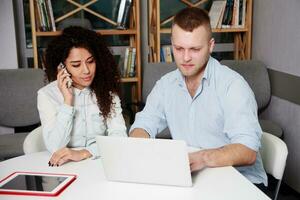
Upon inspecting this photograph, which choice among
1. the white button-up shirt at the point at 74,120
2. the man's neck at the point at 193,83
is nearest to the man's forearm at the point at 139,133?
the white button-up shirt at the point at 74,120

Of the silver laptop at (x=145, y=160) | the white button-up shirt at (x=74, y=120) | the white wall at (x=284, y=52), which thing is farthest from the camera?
the white wall at (x=284, y=52)

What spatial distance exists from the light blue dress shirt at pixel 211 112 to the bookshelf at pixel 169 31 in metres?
1.58

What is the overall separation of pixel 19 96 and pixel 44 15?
75 cm

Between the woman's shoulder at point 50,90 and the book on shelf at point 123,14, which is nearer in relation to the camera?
the woman's shoulder at point 50,90

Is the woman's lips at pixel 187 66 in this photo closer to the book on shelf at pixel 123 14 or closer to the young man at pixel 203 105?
the young man at pixel 203 105

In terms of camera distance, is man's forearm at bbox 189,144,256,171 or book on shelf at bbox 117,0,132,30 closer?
man's forearm at bbox 189,144,256,171

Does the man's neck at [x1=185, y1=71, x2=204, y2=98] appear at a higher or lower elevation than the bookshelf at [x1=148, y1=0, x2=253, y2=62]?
lower

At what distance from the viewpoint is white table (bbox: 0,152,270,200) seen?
4.05 feet

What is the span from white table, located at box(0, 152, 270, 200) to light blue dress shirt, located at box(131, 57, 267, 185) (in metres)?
0.24

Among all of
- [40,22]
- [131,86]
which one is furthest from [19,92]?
[131,86]

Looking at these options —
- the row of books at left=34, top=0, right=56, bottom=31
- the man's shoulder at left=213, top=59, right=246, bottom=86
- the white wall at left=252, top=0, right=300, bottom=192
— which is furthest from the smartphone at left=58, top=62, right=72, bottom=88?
the white wall at left=252, top=0, right=300, bottom=192

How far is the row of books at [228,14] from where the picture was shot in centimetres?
362

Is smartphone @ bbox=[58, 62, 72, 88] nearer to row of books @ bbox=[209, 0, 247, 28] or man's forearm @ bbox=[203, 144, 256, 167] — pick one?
man's forearm @ bbox=[203, 144, 256, 167]

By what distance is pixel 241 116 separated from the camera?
161 centimetres
